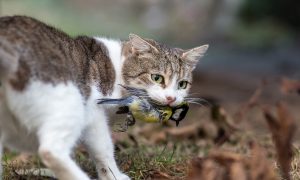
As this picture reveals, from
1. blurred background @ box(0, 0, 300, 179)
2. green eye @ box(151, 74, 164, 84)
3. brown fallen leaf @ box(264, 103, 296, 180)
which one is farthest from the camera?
blurred background @ box(0, 0, 300, 179)

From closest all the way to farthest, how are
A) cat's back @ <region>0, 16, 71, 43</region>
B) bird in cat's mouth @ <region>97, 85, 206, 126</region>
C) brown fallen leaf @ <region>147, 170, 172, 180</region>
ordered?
cat's back @ <region>0, 16, 71, 43</region> < brown fallen leaf @ <region>147, 170, 172, 180</region> < bird in cat's mouth @ <region>97, 85, 206, 126</region>

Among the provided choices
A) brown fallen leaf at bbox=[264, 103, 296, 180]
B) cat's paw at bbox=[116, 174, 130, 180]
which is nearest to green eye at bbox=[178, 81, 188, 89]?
cat's paw at bbox=[116, 174, 130, 180]

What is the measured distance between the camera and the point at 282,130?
2889mm

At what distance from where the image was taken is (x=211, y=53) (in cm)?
1344

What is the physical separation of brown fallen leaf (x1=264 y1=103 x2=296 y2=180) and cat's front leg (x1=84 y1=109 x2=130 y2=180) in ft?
3.59

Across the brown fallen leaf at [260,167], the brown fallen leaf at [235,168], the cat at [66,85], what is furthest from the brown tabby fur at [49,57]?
the brown fallen leaf at [260,167]

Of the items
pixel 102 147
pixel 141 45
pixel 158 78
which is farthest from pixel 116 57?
pixel 102 147

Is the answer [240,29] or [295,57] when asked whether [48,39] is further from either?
[240,29]

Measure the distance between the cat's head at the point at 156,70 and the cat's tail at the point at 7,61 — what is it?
1018 mm

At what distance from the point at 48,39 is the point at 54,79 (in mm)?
306

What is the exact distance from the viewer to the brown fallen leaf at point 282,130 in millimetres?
2852

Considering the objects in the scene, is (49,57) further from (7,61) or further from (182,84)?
(182,84)

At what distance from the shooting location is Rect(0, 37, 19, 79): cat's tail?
3088 mm

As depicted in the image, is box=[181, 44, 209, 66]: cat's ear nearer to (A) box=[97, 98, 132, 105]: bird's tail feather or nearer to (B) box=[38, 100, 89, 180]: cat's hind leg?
(A) box=[97, 98, 132, 105]: bird's tail feather
